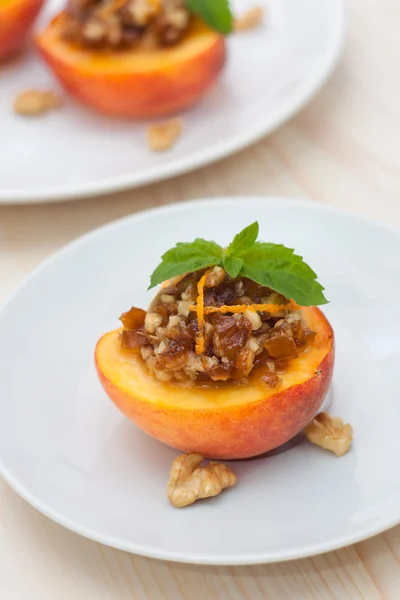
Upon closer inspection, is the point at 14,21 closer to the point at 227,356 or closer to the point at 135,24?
the point at 135,24

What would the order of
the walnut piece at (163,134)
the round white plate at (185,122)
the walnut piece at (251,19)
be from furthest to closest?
the walnut piece at (251,19) < the walnut piece at (163,134) < the round white plate at (185,122)

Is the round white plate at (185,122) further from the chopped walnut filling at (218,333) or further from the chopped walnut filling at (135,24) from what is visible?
the chopped walnut filling at (218,333)

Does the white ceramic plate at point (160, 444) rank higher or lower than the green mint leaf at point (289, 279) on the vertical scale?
lower

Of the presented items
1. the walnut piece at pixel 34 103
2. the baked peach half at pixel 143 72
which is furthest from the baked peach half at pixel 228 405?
the walnut piece at pixel 34 103

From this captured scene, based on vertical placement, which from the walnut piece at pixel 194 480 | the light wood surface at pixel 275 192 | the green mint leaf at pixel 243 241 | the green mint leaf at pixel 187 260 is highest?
the green mint leaf at pixel 187 260

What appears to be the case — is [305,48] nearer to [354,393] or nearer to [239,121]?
[239,121]

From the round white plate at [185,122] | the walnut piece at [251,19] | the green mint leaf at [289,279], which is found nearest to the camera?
the green mint leaf at [289,279]

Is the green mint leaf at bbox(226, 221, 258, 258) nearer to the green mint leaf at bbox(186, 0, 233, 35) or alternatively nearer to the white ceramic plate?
the white ceramic plate

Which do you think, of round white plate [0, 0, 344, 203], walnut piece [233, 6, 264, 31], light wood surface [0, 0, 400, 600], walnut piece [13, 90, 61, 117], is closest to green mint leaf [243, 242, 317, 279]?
light wood surface [0, 0, 400, 600]

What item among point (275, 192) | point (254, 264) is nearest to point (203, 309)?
point (254, 264)
